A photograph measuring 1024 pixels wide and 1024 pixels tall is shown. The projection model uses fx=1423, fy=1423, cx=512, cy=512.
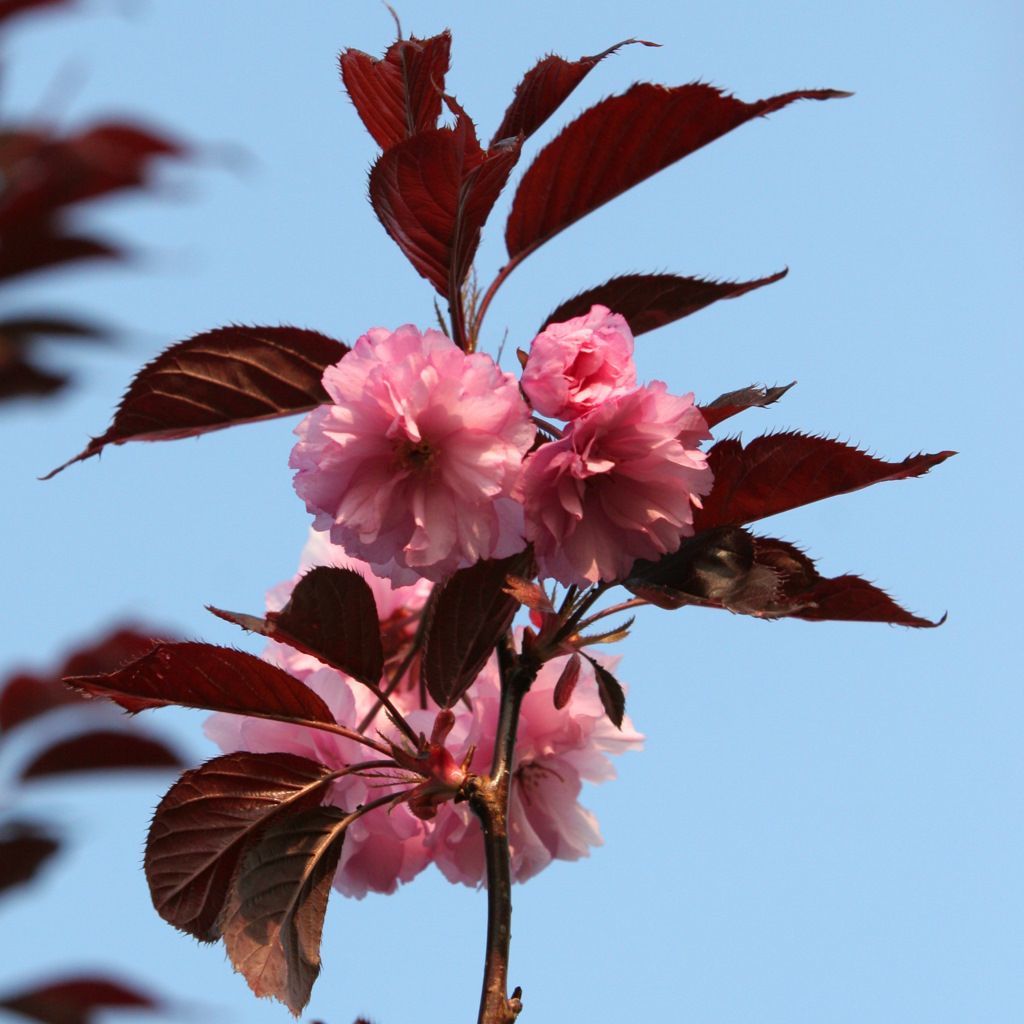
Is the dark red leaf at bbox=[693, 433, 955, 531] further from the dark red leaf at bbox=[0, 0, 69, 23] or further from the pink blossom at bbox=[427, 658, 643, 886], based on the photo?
the dark red leaf at bbox=[0, 0, 69, 23]

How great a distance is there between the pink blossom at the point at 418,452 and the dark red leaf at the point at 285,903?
0.28 meters

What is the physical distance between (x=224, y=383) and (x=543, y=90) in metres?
0.47

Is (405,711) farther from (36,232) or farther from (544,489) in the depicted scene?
(36,232)

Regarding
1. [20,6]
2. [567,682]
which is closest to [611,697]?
[567,682]

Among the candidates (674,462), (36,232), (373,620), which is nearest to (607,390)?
(674,462)

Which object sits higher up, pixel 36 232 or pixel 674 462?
pixel 674 462

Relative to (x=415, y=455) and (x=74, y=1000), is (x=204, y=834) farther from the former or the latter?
(x=74, y=1000)

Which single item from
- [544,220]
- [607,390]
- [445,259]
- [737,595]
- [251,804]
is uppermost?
[544,220]

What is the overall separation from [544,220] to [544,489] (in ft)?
1.41

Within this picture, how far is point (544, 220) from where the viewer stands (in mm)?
1608

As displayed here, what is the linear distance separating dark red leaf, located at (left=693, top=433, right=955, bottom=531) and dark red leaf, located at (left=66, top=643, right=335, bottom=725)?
437 millimetres

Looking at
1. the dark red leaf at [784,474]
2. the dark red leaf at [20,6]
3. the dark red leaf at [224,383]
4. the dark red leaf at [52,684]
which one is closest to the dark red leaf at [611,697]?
the dark red leaf at [784,474]

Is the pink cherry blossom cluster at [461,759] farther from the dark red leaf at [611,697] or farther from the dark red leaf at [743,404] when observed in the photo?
the dark red leaf at [743,404]

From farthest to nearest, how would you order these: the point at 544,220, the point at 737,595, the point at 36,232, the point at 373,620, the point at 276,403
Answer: the point at 544,220
the point at 276,403
the point at 373,620
the point at 737,595
the point at 36,232
